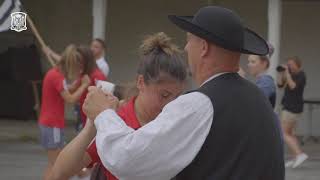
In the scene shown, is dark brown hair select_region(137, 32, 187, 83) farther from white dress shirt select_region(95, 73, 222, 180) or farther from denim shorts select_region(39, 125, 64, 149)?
denim shorts select_region(39, 125, 64, 149)

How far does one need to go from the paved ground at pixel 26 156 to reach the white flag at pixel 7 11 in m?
3.88

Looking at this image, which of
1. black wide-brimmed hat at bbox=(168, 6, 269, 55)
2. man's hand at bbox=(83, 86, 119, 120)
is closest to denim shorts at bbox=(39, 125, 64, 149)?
man's hand at bbox=(83, 86, 119, 120)

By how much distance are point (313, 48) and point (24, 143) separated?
6.16 metres

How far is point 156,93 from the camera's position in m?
3.62

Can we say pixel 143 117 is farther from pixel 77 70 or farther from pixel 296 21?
pixel 296 21

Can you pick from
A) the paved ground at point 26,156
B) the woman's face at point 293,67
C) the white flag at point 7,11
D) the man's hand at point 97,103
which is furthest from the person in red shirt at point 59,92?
the woman's face at point 293,67

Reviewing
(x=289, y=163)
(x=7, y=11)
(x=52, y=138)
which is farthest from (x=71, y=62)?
(x=289, y=163)

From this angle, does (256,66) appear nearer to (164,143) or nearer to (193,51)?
(193,51)

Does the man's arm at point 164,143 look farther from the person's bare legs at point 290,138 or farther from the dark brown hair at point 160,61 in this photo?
the person's bare legs at point 290,138

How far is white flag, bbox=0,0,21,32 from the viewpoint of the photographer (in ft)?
23.4

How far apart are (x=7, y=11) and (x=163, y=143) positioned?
4.88 metres

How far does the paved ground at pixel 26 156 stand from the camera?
11.4 metres

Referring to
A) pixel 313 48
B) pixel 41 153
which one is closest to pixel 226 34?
pixel 41 153

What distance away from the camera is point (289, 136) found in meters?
12.7
